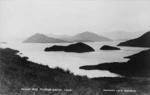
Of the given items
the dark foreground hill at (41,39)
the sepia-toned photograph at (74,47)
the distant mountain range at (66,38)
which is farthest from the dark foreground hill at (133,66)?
the dark foreground hill at (41,39)

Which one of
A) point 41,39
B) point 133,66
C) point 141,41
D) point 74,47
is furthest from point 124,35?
point 41,39

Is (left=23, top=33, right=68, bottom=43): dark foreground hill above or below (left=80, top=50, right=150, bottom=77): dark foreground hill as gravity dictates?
above

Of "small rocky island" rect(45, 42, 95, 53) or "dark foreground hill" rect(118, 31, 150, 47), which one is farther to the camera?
"small rocky island" rect(45, 42, 95, 53)

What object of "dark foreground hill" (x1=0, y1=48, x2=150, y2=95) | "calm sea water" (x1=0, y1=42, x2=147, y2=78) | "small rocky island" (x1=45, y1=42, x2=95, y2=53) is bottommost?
"dark foreground hill" (x1=0, y1=48, x2=150, y2=95)

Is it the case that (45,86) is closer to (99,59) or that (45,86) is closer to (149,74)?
(99,59)

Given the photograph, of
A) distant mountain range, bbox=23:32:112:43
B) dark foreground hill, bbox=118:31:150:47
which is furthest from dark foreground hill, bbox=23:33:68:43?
dark foreground hill, bbox=118:31:150:47

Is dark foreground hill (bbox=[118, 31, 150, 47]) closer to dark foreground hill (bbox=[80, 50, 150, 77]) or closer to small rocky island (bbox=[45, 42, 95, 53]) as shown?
dark foreground hill (bbox=[80, 50, 150, 77])
